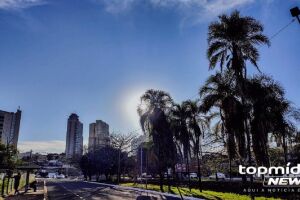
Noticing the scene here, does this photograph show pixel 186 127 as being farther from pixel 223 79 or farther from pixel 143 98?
pixel 223 79

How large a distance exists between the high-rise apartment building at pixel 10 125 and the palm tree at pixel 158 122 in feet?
349

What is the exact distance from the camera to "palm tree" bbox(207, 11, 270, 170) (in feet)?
66.4

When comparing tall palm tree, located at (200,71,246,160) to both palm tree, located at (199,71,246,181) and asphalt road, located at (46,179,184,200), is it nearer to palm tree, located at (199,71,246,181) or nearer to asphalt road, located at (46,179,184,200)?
palm tree, located at (199,71,246,181)

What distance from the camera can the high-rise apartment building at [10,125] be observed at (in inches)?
5089

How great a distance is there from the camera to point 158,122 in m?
36.4

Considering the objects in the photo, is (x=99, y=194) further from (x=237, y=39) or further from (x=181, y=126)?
(x=237, y=39)

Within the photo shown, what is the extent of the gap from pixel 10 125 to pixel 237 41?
448 feet

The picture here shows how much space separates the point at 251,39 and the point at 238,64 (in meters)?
1.89

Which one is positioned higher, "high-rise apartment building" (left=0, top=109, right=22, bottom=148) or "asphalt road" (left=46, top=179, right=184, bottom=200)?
"high-rise apartment building" (left=0, top=109, right=22, bottom=148)

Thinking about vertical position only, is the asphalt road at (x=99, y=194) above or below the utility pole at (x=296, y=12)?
below

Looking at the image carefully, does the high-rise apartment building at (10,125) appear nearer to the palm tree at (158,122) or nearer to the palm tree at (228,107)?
the palm tree at (158,122)

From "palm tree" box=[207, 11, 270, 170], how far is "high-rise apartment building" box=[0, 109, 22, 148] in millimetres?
123703

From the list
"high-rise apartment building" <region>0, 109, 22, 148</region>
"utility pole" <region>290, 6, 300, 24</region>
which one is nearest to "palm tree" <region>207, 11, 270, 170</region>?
"utility pole" <region>290, 6, 300, 24</region>

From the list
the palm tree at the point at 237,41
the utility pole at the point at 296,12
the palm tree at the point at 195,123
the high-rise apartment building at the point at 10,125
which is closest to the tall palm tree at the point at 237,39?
the palm tree at the point at 237,41
